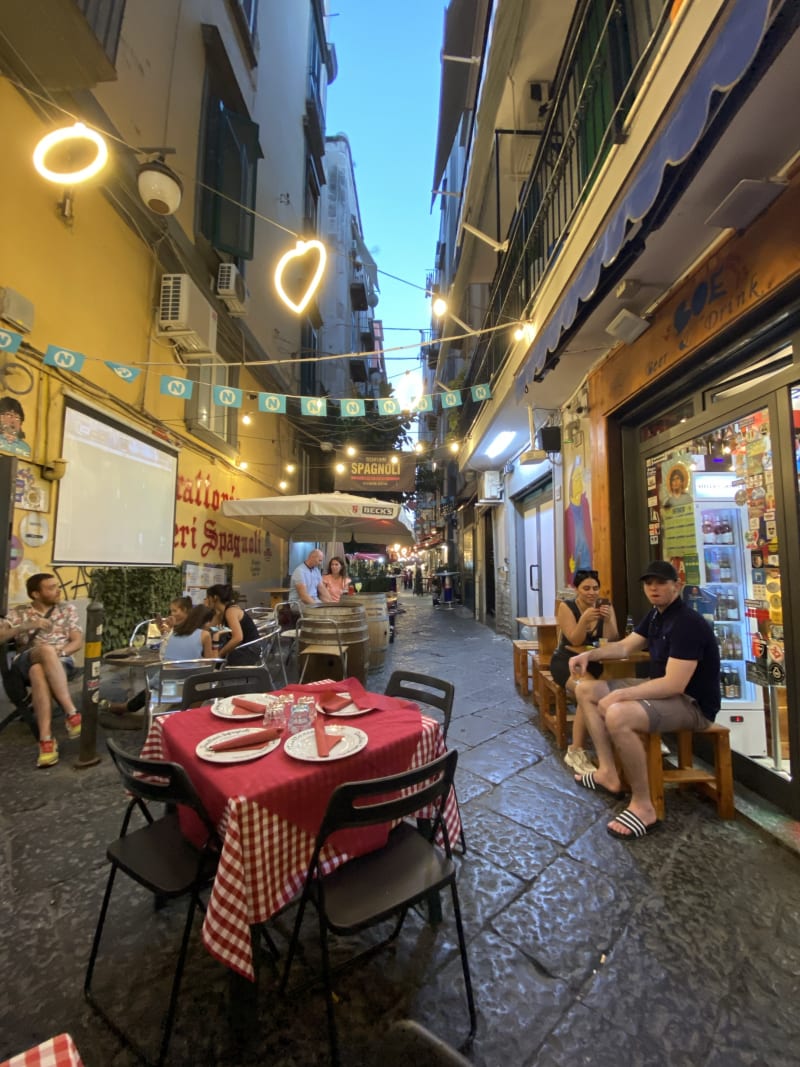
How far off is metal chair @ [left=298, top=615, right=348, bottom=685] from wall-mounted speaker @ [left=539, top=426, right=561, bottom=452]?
11.7ft

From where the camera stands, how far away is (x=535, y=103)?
20.2 ft

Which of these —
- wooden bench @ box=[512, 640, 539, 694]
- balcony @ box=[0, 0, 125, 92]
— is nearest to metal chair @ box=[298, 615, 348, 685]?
wooden bench @ box=[512, 640, 539, 694]

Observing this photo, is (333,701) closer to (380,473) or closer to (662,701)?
(662,701)

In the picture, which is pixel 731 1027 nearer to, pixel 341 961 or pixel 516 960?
pixel 516 960

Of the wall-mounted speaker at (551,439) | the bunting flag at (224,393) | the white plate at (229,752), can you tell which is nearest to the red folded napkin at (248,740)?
the white plate at (229,752)

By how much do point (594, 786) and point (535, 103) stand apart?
8.11 metres

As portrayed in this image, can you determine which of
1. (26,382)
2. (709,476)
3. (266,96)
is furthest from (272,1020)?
(266,96)

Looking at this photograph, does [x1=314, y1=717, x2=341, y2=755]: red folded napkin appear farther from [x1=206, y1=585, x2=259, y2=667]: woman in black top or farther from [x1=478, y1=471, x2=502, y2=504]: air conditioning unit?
[x1=478, y1=471, x2=502, y2=504]: air conditioning unit

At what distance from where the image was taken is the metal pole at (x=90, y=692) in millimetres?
3428

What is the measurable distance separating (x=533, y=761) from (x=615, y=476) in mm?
2781

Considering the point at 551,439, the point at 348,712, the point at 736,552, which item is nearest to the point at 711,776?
the point at 736,552

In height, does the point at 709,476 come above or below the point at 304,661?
above

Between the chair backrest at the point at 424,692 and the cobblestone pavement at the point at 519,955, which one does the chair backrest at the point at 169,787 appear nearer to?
the cobblestone pavement at the point at 519,955

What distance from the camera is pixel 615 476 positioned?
4574mm
